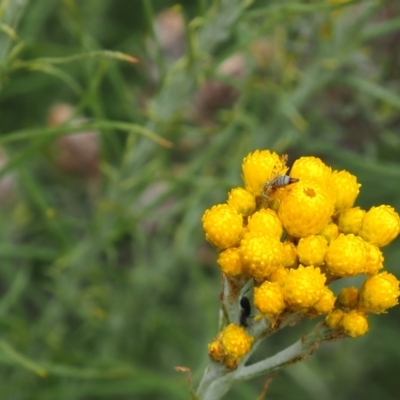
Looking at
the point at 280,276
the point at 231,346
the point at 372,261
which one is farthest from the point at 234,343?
the point at 372,261

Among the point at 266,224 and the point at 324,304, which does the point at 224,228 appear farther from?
the point at 324,304

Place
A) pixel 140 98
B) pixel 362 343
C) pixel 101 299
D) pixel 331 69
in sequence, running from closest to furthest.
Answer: pixel 331 69
pixel 101 299
pixel 140 98
pixel 362 343

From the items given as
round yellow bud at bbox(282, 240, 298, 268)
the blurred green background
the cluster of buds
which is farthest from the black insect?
the blurred green background

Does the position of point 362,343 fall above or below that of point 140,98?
below

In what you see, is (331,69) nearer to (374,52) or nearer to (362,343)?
(374,52)

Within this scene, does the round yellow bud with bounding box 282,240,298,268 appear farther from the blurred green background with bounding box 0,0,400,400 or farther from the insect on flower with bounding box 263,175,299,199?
the blurred green background with bounding box 0,0,400,400

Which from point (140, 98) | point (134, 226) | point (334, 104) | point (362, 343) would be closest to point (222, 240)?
point (134, 226)

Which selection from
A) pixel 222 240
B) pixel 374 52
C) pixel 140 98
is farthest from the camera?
pixel 140 98
